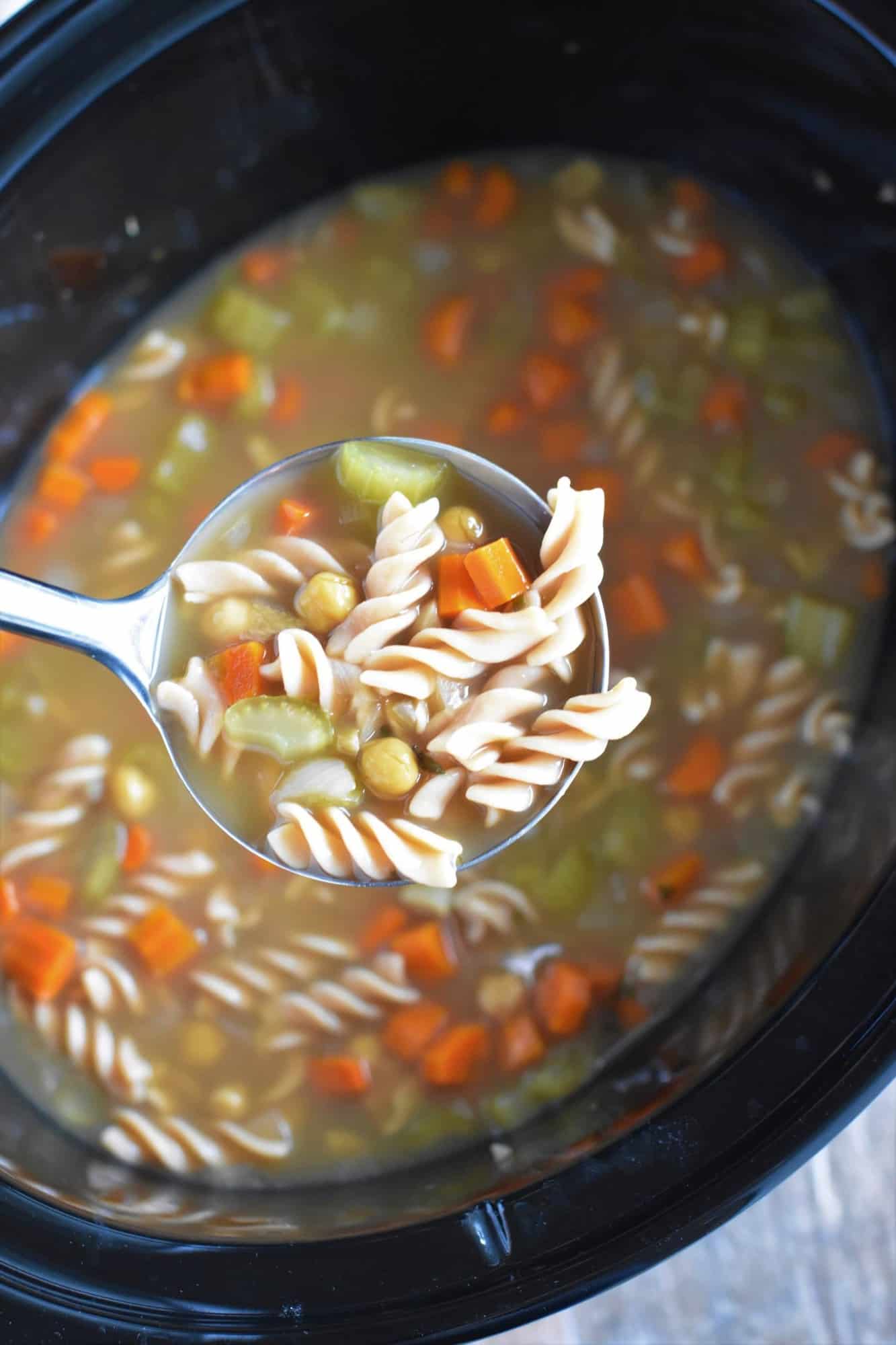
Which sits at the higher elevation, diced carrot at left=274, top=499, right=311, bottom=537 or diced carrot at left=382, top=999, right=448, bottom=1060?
diced carrot at left=274, top=499, right=311, bottom=537

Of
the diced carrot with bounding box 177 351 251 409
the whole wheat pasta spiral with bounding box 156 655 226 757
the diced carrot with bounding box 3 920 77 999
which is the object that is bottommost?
the diced carrot with bounding box 3 920 77 999

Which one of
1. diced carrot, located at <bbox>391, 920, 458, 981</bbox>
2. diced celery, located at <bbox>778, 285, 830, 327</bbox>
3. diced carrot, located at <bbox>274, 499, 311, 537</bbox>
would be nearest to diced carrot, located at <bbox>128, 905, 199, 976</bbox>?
diced carrot, located at <bbox>391, 920, 458, 981</bbox>

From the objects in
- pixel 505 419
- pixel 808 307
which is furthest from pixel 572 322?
pixel 808 307

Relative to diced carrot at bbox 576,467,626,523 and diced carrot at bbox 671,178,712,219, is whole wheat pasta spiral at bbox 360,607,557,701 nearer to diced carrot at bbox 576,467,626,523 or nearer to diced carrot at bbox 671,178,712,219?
diced carrot at bbox 576,467,626,523

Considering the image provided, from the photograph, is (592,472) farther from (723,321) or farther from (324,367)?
(324,367)

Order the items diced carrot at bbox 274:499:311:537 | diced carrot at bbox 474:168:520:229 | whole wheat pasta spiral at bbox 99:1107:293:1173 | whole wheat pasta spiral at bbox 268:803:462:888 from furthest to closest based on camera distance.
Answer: diced carrot at bbox 474:168:520:229
whole wheat pasta spiral at bbox 99:1107:293:1173
diced carrot at bbox 274:499:311:537
whole wheat pasta spiral at bbox 268:803:462:888

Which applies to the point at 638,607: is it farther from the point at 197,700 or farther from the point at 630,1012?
the point at 197,700

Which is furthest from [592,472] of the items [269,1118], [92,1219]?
[92,1219]
